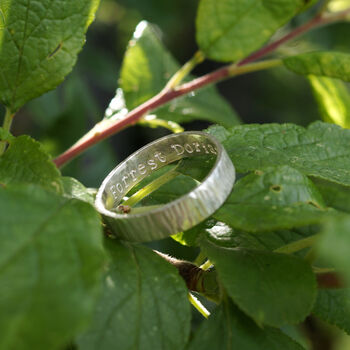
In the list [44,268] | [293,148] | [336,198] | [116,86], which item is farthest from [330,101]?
[116,86]

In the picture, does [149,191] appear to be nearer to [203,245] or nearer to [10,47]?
[203,245]

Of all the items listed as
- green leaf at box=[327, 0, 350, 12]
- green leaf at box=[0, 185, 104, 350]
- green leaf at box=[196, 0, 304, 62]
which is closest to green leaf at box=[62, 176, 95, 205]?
green leaf at box=[0, 185, 104, 350]

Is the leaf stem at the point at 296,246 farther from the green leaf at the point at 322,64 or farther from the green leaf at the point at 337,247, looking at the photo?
the green leaf at the point at 322,64

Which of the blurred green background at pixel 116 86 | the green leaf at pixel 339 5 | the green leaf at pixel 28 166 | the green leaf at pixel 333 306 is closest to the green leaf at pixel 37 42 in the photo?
the green leaf at pixel 28 166

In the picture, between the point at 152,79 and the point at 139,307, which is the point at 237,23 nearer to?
the point at 152,79

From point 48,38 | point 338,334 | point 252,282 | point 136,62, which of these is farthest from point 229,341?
point 338,334

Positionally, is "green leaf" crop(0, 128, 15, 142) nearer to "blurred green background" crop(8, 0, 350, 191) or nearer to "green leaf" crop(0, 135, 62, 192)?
"green leaf" crop(0, 135, 62, 192)
